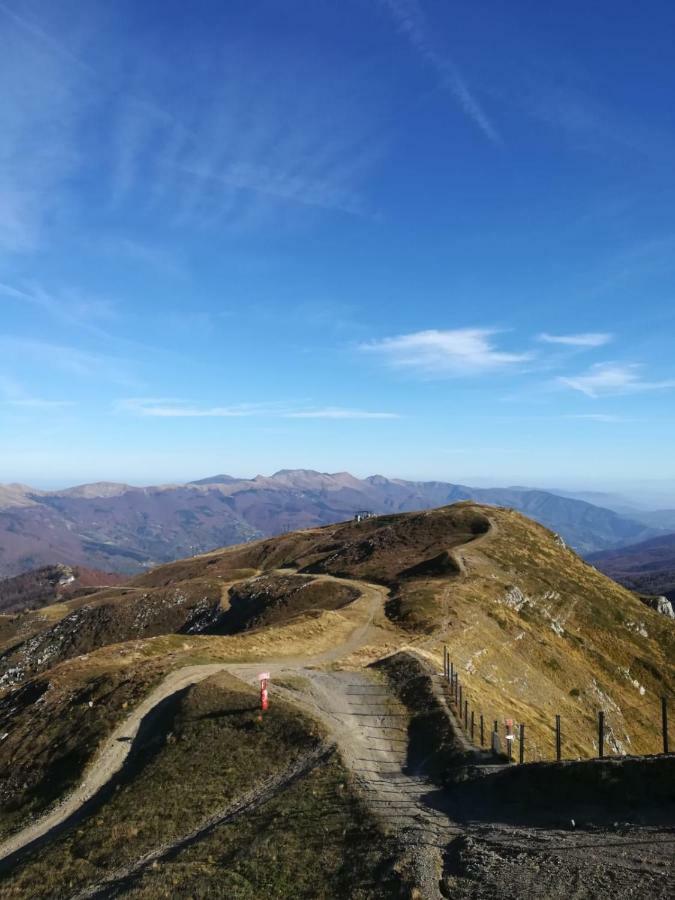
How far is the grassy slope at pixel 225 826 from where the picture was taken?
80.0 feet

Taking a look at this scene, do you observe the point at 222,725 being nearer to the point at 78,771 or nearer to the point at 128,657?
the point at 78,771

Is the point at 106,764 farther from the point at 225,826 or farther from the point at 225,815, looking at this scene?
the point at 225,826

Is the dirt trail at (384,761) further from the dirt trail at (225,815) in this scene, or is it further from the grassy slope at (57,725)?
the grassy slope at (57,725)

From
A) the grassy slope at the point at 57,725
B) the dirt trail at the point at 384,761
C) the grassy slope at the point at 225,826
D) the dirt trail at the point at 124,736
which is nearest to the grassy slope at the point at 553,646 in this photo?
the dirt trail at the point at 384,761

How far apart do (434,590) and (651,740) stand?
3342 centimetres

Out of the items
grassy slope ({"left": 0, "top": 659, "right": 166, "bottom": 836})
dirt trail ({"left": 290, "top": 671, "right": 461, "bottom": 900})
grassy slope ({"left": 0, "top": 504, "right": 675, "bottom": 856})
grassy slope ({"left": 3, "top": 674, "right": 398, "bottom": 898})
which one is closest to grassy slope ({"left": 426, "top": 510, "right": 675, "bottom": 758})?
grassy slope ({"left": 0, "top": 504, "right": 675, "bottom": 856})

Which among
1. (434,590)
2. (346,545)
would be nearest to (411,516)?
(346,545)

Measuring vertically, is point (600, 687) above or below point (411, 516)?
below

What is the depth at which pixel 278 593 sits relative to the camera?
11638 cm

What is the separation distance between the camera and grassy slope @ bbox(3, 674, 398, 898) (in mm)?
24391

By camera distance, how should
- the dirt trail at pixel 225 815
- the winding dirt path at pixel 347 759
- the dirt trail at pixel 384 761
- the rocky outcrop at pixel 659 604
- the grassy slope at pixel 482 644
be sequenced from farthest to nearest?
1. the rocky outcrop at pixel 659 604
2. the grassy slope at pixel 482 644
3. the dirt trail at pixel 225 815
4. the winding dirt path at pixel 347 759
5. the dirt trail at pixel 384 761

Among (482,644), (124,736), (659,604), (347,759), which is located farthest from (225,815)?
(659,604)

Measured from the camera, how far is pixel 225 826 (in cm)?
2997

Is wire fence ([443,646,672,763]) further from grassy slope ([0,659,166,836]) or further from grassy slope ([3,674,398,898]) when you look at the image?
grassy slope ([0,659,166,836])
